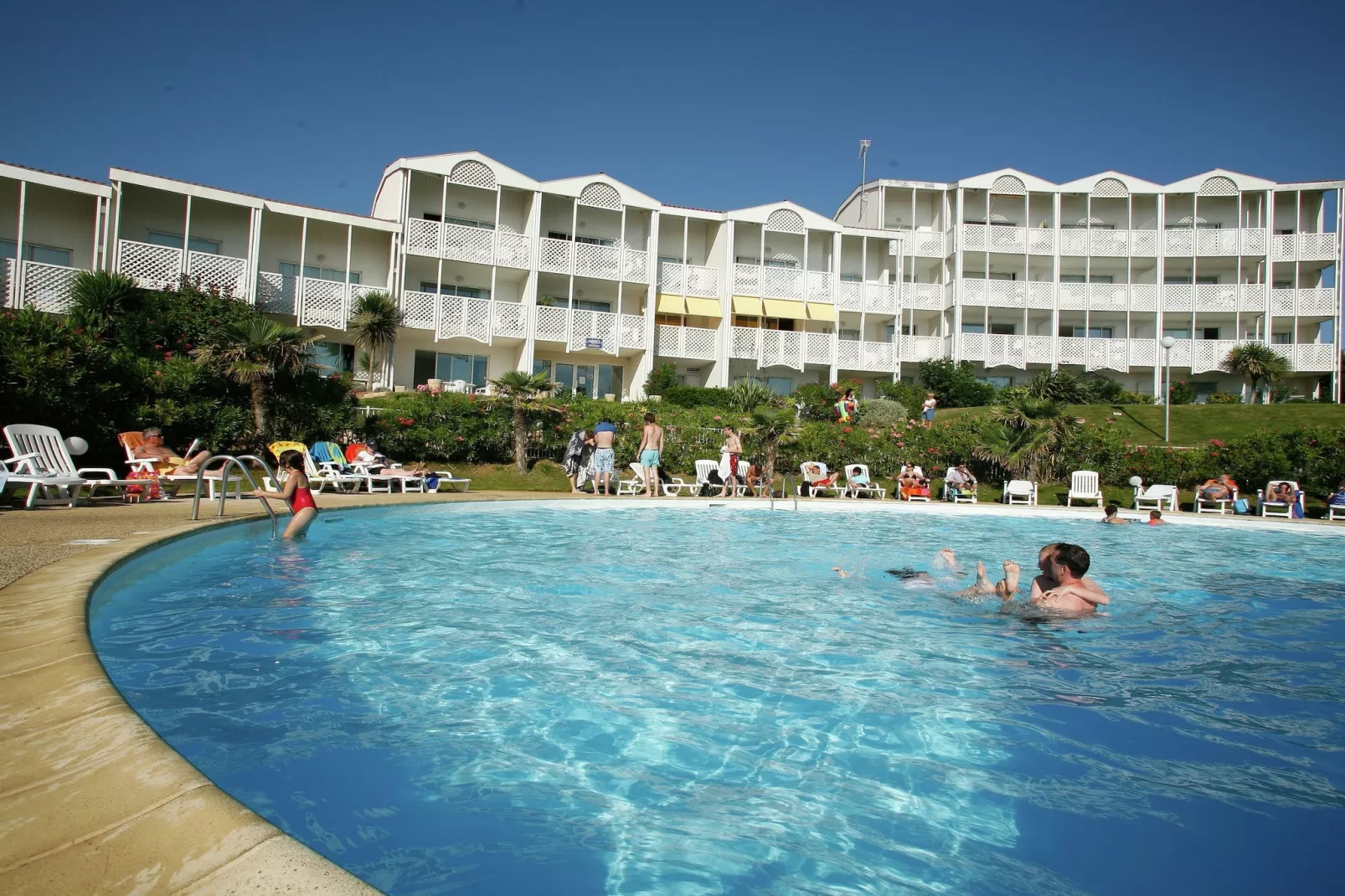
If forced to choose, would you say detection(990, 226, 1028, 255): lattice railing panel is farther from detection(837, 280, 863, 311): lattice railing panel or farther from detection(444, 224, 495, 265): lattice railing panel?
detection(444, 224, 495, 265): lattice railing panel

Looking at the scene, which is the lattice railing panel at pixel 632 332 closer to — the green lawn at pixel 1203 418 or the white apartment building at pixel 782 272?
the white apartment building at pixel 782 272

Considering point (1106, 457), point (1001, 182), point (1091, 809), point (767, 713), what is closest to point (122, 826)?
point (767, 713)

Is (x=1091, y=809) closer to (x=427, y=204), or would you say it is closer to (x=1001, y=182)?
(x=427, y=204)

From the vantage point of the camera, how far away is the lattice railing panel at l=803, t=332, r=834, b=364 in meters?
29.8

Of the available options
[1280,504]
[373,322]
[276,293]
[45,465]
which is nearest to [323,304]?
[276,293]

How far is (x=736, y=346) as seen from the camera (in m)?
29.3

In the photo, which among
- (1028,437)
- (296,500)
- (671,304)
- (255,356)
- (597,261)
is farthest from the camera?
(671,304)

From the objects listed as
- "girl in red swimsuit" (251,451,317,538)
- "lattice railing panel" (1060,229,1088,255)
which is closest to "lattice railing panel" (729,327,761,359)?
"lattice railing panel" (1060,229,1088,255)

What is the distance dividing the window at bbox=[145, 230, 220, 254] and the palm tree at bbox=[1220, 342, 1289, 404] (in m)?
35.4

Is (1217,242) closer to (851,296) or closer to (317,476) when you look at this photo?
(851,296)

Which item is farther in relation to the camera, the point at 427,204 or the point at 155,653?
the point at 427,204

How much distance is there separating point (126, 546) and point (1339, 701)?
7.85 meters

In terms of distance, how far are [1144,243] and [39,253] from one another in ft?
125

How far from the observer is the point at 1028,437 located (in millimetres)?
18562
